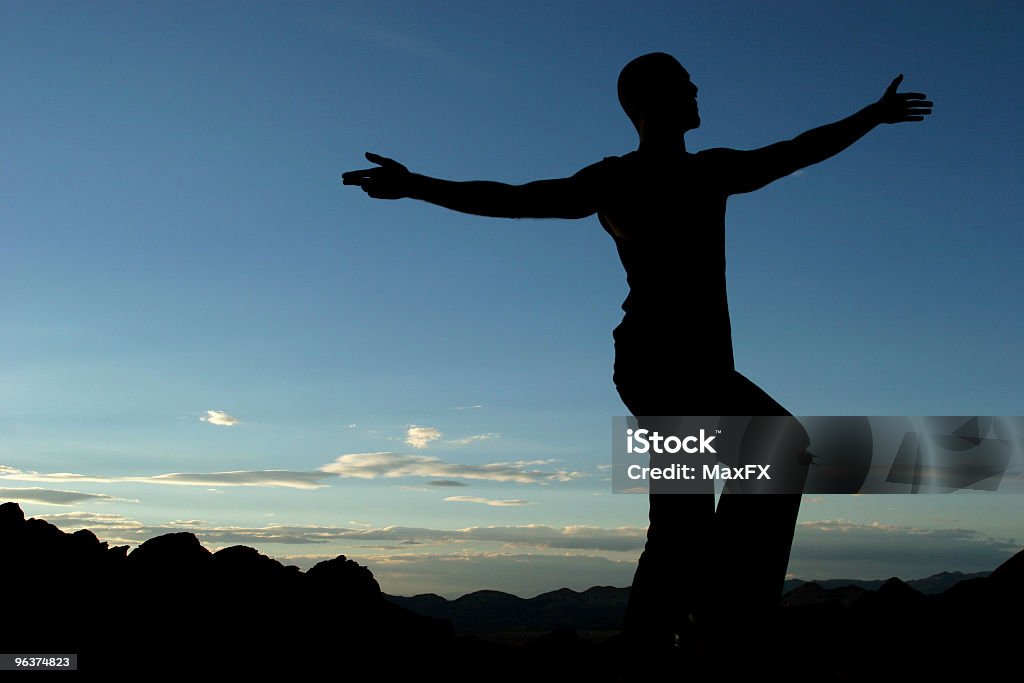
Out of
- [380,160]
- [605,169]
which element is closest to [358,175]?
[380,160]

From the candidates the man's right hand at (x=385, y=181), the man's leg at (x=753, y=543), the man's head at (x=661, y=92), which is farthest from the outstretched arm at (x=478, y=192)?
the man's leg at (x=753, y=543)

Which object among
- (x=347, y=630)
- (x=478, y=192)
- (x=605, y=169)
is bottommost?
(x=347, y=630)

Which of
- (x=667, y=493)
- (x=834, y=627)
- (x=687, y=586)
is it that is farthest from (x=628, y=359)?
(x=834, y=627)

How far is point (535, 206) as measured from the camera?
18.8 feet

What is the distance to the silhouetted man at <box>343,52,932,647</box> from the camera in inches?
215

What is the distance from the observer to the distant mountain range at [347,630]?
16.5 feet

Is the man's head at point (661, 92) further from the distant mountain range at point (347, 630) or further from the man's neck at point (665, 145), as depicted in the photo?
the distant mountain range at point (347, 630)

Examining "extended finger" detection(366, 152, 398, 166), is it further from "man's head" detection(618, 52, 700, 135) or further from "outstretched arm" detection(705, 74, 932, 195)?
"outstretched arm" detection(705, 74, 932, 195)

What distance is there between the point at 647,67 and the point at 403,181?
1700 mm

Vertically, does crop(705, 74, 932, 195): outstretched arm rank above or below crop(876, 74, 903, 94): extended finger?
below

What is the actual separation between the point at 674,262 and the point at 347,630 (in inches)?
130

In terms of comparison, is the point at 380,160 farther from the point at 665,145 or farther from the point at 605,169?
the point at 665,145

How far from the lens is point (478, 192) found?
565cm

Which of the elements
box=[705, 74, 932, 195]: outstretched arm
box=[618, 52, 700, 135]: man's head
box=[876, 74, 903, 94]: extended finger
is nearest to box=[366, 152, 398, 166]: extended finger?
box=[618, 52, 700, 135]: man's head
